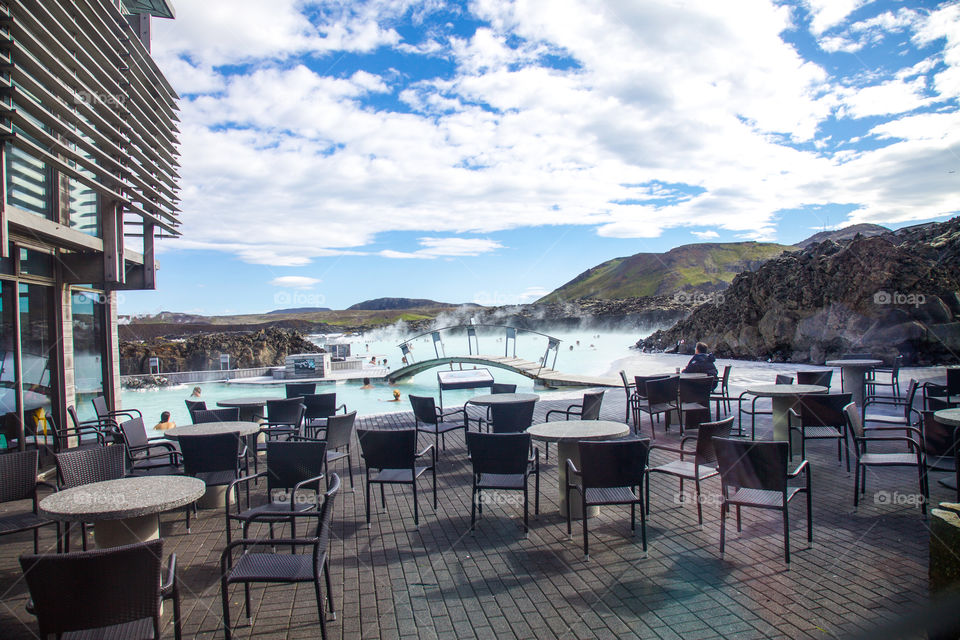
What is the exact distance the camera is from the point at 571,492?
4.59m

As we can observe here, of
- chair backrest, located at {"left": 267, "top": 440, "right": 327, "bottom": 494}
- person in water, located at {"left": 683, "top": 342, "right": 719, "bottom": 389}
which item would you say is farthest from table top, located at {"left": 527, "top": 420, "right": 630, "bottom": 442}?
person in water, located at {"left": 683, "top": 342, "right": 719, "bottom": 389}

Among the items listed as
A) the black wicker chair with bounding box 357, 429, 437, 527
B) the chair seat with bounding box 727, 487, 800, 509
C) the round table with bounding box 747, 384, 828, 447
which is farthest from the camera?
the round table with bounding box 747, 384, 828, 447

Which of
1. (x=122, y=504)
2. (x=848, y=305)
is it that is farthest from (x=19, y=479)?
(x=848, y=305)

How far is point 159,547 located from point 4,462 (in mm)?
2576

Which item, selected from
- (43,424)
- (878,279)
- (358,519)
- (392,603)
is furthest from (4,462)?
(878,279)

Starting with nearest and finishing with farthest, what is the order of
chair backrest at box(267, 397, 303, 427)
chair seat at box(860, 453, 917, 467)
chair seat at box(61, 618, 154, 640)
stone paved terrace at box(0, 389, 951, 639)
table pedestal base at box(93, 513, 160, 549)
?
1. chair seat at box(61, 618, 154, 640)
2. stone paved terrace at box(0, 389, 951, 639)
3. table pedestal base at box(93, 513, 160, 549)
4. chair seat at box(860, 453, 917, 467)
5. chair backrest at box(267, 397, 303, 427)

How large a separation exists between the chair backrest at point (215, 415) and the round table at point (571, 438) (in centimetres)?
345

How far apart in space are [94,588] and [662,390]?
251 inches

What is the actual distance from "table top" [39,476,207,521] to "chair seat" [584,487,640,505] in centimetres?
248

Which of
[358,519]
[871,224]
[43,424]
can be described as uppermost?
[871,224]

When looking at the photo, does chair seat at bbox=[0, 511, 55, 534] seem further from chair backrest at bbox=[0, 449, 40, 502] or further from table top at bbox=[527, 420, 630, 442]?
table top at bbox=[527, 420, 630, 442]

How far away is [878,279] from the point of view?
56.4ft

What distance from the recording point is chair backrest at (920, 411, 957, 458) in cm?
439

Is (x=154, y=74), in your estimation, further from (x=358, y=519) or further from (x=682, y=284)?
(x=682, y=284)
